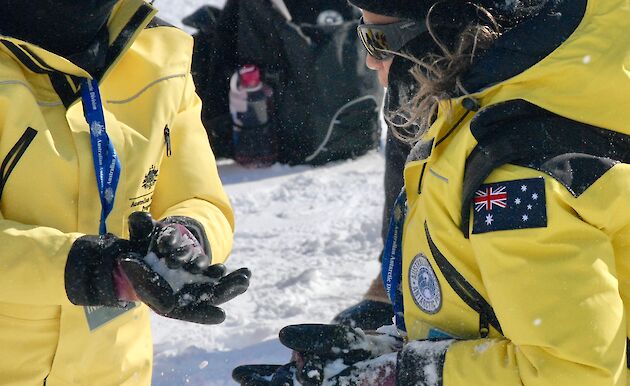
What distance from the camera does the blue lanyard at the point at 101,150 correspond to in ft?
7.43

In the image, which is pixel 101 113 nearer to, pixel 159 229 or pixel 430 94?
pixel 159 229

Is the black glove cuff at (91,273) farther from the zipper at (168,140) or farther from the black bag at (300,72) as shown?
the black bag at (300,72)

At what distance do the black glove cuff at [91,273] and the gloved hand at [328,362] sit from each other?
14.6 inches

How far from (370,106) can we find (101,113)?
4.41 meters

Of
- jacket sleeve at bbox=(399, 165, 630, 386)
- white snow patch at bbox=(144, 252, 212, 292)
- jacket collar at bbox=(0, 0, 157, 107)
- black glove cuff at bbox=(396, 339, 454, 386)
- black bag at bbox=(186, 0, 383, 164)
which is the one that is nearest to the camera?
jacket sleeve at bbox=(399, 165, 630, 386)

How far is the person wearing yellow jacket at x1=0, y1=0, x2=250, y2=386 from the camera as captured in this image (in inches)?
83.3

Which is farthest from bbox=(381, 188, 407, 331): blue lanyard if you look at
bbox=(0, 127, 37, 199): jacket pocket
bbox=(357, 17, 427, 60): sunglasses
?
bbox=(0, 127, 37, 199): jacket pocket

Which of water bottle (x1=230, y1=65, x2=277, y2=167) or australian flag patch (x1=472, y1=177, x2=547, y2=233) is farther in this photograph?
water bottle (x1=230, y1=65, x2=277, y2=167)

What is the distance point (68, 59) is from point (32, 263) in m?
0.56

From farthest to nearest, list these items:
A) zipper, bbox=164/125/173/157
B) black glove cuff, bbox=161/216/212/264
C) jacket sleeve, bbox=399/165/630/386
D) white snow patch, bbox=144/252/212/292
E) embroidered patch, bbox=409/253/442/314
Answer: zipper, bbox=164/125/173/157 < black glove cuff, bbox=161/216/212/264 < white snow patch, bbox=144/252/212/292 < embroidered patch, bbox=409/253/442/314 < jacket sleeve, bbox=399/165/630/386

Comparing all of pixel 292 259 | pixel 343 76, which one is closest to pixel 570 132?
pixel 292 259

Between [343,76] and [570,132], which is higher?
[570,132]

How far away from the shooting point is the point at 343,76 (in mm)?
6418

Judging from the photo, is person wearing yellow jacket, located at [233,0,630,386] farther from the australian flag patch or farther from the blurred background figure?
the blurred background figure
